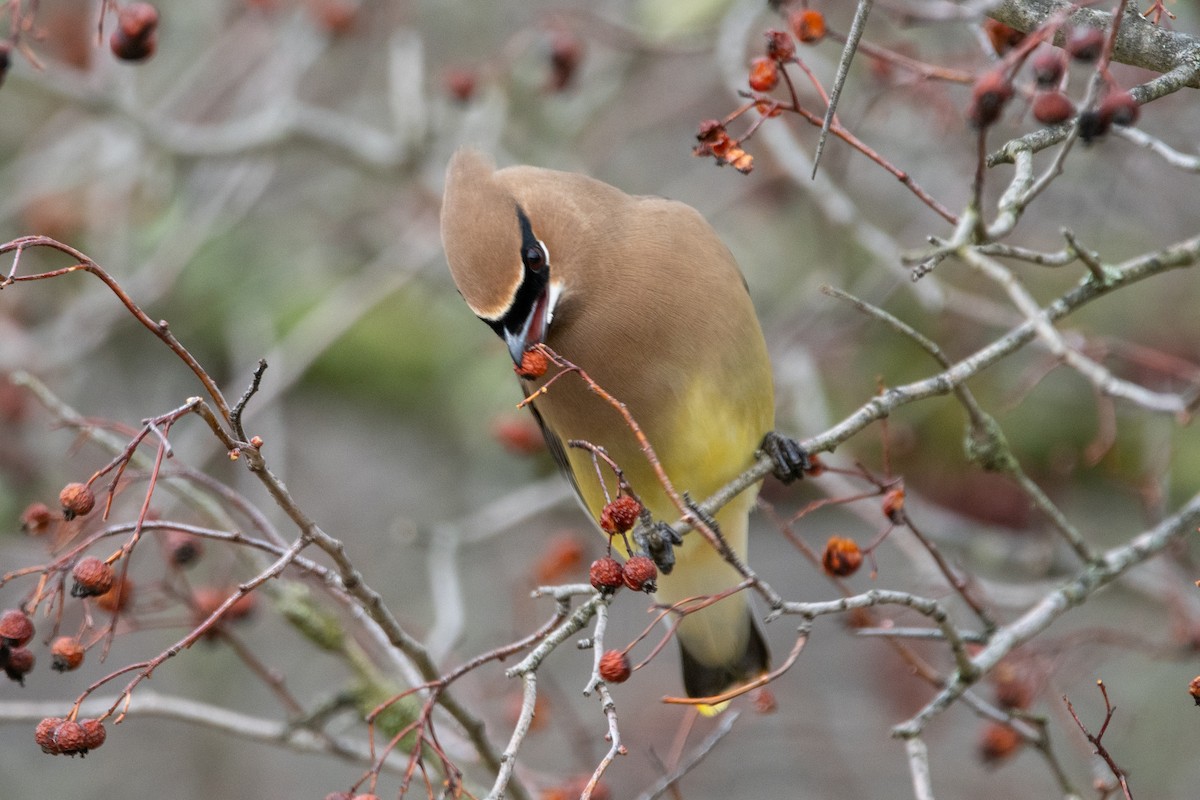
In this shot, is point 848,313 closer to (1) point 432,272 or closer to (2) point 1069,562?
(2) point 1069,562

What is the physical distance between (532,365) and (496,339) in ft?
8.56

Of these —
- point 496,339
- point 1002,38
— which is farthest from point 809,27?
point 496,339

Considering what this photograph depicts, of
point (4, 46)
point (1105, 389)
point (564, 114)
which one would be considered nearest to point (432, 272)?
point (564, 114)

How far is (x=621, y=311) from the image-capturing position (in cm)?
346

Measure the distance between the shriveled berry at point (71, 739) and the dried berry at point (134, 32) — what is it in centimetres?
141

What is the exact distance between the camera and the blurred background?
4.96 meters

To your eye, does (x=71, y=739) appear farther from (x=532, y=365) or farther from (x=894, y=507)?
(x=894, y=507)

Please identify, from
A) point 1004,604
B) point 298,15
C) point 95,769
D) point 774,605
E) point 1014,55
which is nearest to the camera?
point 1014,55

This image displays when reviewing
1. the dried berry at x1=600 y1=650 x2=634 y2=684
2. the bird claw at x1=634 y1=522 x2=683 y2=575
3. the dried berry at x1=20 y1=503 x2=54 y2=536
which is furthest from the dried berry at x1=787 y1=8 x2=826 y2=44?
the dried berry at x1=20 y1=503 x2=54 y2=536

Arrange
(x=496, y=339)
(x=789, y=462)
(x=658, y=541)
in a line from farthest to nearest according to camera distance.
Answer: (x=496, y=339)
(x=789, y=462)
(x=658, y=541)

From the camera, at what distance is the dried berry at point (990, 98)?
195cm

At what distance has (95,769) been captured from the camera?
652 centimetres

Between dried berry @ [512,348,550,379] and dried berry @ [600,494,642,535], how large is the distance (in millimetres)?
501

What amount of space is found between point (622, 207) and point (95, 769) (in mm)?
4287
